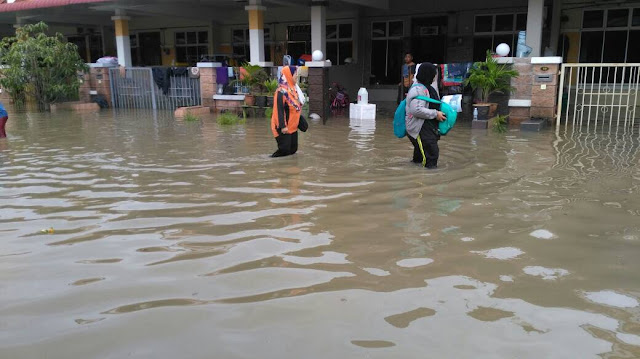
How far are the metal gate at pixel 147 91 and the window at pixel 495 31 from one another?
9.35 m

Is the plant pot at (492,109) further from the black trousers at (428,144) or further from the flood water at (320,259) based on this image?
the black trousers at (428,144)

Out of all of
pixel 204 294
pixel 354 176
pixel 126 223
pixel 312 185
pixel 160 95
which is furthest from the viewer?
pixel 160 95

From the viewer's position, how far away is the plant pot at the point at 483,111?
1171 centimetres

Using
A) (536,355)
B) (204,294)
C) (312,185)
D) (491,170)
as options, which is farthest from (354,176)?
(536,355)

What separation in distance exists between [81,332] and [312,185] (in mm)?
3657

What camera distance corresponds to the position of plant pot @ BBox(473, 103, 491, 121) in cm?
1171

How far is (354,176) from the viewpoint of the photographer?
6.83m

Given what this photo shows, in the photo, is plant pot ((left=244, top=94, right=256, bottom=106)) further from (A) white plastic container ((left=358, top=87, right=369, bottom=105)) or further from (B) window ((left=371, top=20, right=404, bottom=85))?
(B) window ((left=371, top=20, right=404, bottom=85))

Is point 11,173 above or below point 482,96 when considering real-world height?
below

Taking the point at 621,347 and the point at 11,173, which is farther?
the point at 11,173

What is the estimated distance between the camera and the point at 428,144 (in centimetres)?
709

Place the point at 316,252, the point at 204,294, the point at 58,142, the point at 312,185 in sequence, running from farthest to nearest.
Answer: the point at 58,142 → the point at 312,185 → the point at 316,252 → the point at 204,294

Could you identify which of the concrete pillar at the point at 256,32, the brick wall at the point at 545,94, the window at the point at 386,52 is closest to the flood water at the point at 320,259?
the brick wall at the point at 545,94

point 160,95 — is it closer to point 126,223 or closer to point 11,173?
point 11,173
